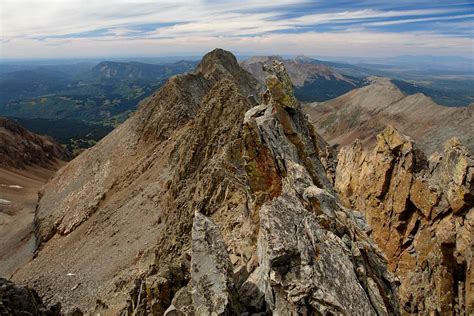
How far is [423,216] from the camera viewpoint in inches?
1438

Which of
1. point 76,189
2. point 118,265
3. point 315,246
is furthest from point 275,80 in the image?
point 76,189

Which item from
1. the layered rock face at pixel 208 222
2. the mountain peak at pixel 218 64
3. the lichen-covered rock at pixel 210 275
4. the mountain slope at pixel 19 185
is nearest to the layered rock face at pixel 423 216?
the layered rock face at pixel 208 222

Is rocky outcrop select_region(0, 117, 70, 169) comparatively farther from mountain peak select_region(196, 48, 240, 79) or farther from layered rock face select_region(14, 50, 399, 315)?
mountain peak select_region(196, 48, 240, 79)

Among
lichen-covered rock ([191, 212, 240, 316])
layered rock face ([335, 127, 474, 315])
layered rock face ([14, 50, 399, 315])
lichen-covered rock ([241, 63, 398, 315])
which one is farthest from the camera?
layered rock face ([335, 127, 474, 315])

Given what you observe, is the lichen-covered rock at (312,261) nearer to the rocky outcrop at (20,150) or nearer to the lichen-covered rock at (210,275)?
the lichen-covered rock at (210,275)

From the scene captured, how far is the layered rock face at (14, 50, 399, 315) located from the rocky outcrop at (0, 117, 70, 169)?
74.2 meters

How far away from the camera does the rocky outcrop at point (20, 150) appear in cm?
16450

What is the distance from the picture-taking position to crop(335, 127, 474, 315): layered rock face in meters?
29.6

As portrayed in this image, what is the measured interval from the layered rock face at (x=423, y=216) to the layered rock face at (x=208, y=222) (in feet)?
27.5

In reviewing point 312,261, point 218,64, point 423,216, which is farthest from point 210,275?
point 218,64

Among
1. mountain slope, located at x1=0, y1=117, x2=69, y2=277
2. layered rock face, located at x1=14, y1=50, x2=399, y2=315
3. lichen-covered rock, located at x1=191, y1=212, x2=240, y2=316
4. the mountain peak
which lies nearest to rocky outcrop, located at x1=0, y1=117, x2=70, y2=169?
mountain slope, located at x1=0, y1=117, x2=69, y2=277

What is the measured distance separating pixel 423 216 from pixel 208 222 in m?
23.5

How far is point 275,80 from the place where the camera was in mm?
31891

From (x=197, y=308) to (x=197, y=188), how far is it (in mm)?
32584
